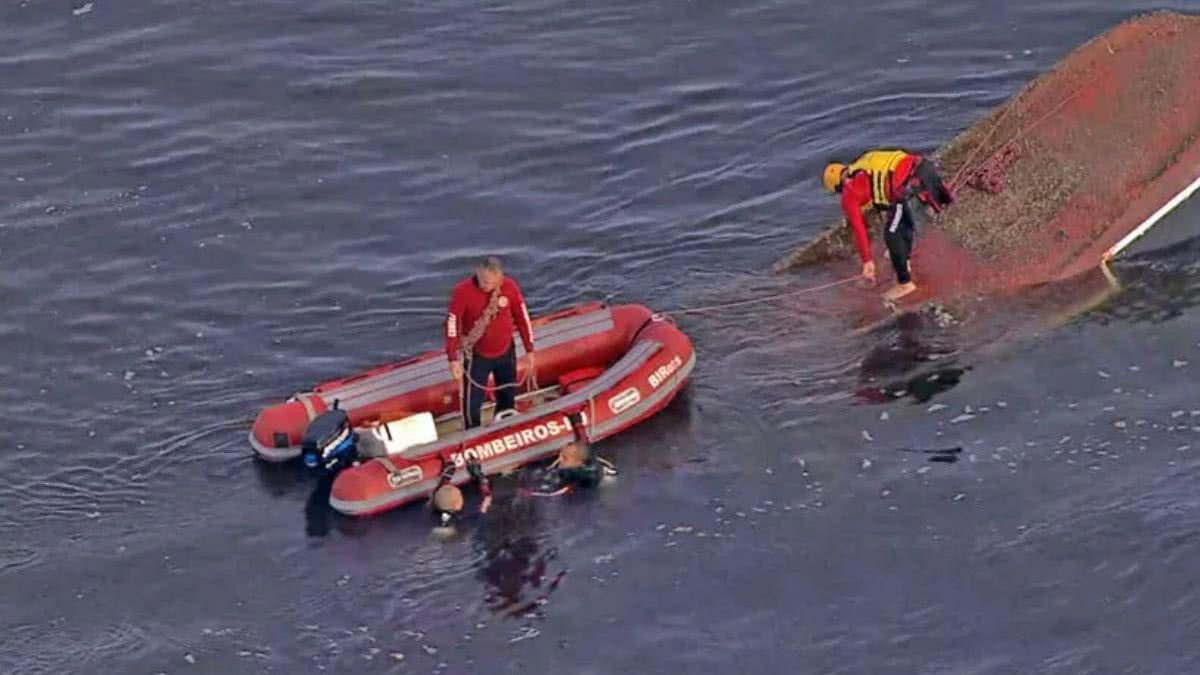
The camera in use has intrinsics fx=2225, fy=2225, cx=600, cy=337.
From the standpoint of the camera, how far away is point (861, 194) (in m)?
21.5

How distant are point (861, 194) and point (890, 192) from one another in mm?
293

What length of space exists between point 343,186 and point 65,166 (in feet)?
12.0

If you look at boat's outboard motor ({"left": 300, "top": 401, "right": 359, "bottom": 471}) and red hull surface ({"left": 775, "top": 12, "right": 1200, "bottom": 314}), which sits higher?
red hull surface ({"left": 775, "top": 12, "right": 1200, "bottom": 314})

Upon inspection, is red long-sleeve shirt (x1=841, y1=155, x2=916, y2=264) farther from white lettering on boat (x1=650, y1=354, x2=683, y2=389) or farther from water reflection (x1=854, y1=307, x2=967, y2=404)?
white lettering on boat (x1=650, y1=354, x2=683, y2=389)

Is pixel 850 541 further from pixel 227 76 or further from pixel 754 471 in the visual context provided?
pixel 227 76

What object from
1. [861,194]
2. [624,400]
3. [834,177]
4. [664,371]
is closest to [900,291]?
[861,194]

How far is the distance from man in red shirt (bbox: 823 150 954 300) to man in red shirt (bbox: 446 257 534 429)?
358cm

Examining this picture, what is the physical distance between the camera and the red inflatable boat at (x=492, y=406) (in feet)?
63.7

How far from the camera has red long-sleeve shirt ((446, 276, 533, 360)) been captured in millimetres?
19625

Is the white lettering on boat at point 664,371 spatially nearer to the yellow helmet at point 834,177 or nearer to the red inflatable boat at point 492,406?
the red inflatable boat at point 492,406

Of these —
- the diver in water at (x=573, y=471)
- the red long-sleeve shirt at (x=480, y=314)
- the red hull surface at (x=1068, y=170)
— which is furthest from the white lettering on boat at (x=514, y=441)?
the red hull surface at (x=1068, y=170)

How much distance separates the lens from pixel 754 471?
19.8m

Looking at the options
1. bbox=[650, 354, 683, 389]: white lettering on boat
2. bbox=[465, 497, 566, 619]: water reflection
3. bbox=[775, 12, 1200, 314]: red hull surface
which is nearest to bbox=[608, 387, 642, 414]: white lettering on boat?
bbox=[650, 354, 683, 389]: white lettering on boat

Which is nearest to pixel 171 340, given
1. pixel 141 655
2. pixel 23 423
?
pixel 23 423
